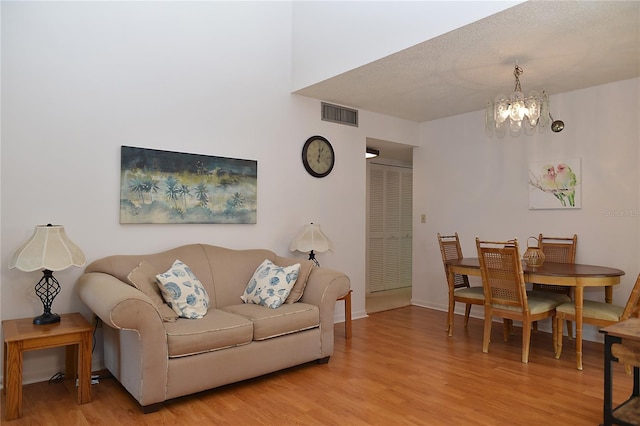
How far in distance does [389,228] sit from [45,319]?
514cm

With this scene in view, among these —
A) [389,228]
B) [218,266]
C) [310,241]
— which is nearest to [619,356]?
[310,241]

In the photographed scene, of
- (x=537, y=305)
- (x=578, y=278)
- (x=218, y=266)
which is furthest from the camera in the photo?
(x=218, y=266)

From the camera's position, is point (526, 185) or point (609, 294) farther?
point (526, 185)

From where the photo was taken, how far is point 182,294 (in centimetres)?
304

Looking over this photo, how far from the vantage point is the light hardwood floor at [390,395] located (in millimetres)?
2506

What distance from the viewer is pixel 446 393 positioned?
2869 mm

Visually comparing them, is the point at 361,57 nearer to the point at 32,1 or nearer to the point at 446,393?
the point at 32,1

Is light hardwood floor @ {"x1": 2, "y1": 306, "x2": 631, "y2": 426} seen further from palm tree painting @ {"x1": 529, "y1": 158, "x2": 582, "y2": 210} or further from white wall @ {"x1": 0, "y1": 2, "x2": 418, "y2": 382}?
palm tree painting @ {"x1": 529, "y1": 158, "x2": 582, "y2": 210}

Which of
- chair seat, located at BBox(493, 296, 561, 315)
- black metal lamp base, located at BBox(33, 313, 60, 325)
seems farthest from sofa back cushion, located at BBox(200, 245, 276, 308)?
chair seat, located at BBox(493, 296, 561, 315)

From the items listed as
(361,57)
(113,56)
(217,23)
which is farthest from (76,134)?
(361,57)

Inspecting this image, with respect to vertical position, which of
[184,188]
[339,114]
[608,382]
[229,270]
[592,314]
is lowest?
[608,382]

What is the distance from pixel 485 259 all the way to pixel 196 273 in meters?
2.39

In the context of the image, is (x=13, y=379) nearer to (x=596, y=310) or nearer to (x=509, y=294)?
(x=509, y=294)

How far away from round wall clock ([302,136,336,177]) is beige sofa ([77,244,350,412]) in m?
1.18
